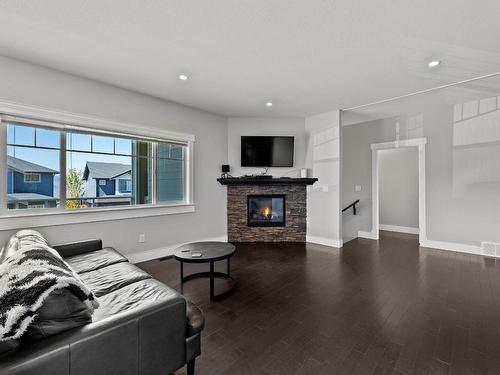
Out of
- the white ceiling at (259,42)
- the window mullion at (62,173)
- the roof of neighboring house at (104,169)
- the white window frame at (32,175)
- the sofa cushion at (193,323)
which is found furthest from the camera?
the roof of neighboring house at (104,169)

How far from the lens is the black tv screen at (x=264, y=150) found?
16.7 ft

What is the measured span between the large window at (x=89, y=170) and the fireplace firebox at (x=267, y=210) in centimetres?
154

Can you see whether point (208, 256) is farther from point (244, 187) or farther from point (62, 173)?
point (244, 187)

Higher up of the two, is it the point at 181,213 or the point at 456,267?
the point at 181,213

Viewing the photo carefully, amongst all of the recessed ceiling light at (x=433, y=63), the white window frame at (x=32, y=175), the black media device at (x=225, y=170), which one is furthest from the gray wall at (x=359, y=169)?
the white window frame at (x=32, y=175)

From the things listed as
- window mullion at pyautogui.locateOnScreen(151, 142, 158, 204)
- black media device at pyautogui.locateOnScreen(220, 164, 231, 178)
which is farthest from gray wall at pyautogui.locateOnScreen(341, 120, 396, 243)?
window mullion at pyautogui.locateOnScreen(151, 142, 158, 204)

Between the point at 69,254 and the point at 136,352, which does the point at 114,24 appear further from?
the point at 136,352

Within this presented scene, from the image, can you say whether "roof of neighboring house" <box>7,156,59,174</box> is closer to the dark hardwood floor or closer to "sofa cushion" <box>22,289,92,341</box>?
the dark hardwood floor

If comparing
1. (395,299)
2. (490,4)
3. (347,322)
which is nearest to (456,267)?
(395,299)

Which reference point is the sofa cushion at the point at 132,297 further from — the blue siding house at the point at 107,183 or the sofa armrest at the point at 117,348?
the blue siding house at the point at 107,183

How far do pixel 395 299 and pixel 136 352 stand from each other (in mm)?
2577

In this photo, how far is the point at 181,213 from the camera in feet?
14.3

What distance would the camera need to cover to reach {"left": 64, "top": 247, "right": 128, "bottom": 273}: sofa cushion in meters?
2.32

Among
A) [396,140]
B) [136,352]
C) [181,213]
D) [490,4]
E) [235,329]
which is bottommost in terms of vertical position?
[235,329]
